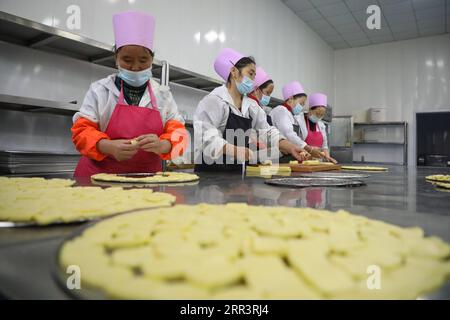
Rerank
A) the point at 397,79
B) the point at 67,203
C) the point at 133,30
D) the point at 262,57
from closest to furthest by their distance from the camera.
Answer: the point at 67,203 → the point at 133,30 → the point at 262,57 → the point at 397,79

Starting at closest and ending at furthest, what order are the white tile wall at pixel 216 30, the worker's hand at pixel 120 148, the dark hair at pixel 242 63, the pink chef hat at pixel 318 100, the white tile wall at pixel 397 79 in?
the worker's hand at pixel 120 148 < the dark hair at pixel 242 63 < the white tile wall at pixel 216 30 < the pink chef hat at pixel 318 100 < the white tile wall at pixel 397 79

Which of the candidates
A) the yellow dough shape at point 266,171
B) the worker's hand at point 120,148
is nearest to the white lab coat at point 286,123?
the yellow dough shape at point 266,171

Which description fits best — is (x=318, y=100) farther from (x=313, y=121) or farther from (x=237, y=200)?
(x=237, y=200)

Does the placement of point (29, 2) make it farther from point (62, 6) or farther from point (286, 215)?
point (286, 215)

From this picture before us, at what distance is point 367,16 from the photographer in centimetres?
629

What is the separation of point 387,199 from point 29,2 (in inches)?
110

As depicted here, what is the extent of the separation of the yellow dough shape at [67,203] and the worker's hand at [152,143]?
0.53m

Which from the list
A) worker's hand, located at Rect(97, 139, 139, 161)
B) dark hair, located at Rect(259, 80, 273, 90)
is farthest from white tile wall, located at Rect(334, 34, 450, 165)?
worker's hand, located at Rect(97, 139, 139, 161)

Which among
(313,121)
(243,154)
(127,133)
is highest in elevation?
(313,121)

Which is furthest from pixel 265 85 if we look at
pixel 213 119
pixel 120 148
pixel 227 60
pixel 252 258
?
pixel 252 258

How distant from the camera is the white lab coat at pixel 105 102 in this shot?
6.11ft

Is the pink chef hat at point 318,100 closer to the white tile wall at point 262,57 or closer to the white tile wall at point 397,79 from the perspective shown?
the white tile wall at point 262,57

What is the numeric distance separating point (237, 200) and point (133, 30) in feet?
4.30
